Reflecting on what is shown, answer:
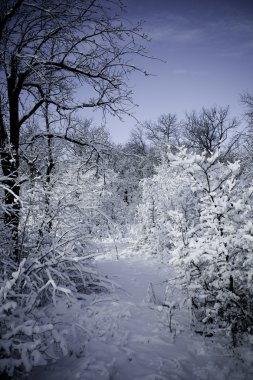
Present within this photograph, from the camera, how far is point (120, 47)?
15.4 ft

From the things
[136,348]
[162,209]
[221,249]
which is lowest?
[136,348]

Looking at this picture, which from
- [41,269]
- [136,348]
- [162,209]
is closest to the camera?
[136,348]

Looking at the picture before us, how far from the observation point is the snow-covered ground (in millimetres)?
3074

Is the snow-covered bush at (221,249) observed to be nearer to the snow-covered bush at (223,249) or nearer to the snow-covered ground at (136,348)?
the snow-covered bush at (223,249)

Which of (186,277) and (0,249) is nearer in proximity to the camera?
(0,249)

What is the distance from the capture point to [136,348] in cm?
363

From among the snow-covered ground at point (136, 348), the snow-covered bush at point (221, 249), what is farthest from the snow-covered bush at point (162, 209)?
the snow-covered bush at point (221, 249)

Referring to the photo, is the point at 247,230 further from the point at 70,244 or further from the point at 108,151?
the point at 108,151

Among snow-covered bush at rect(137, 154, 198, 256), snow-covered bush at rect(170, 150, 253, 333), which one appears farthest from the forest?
snow-covered bush at rect(137, 154, 198, 256)

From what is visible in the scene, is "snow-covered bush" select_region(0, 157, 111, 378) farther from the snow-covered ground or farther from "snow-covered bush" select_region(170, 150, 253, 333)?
"snow-covered bush" select_region(170, 150, 253, 333)

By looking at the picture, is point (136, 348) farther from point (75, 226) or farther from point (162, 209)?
point (162, 209)

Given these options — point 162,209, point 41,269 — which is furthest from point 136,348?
point 162,209

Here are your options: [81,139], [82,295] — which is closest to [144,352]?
[82,295]

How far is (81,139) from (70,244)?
2.63m
